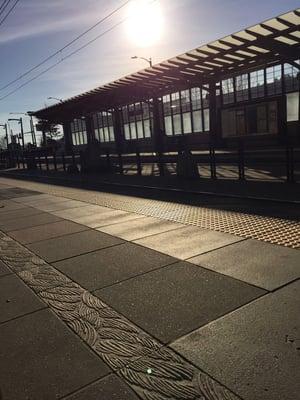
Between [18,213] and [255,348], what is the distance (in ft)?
26.3

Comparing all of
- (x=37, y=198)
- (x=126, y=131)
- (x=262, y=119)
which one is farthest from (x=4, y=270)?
(x=126, y=131)

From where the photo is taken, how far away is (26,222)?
8.69 meters

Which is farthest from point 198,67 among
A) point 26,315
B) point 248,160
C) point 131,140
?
point 131,140

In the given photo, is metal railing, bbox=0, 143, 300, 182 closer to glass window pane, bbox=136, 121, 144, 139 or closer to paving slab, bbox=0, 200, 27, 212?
paving slab, bbox=0, 200, 27, 212

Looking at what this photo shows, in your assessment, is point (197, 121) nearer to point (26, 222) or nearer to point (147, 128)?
point (147, 128)

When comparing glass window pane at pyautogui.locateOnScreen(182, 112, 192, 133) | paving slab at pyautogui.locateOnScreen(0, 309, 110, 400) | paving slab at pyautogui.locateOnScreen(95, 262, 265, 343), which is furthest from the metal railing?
glass window pane at pyautogui.locateOnScreen(182, 112, 192, 133)

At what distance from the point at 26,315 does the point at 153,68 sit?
605 inches

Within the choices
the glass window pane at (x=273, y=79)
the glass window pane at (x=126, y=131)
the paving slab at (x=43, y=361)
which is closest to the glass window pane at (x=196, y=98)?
the glass window pane at (x=273, y=79)

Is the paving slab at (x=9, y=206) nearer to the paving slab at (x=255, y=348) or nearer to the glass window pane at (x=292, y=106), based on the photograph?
the paving slab at (x=255, y=348)

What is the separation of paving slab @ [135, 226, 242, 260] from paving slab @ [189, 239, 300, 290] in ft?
0.67

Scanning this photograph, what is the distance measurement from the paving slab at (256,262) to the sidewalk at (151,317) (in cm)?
1

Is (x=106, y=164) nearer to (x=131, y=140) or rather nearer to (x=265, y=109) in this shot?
(x=265, y=109)

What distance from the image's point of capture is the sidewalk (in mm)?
2725

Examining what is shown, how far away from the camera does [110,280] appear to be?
15.3 feet
